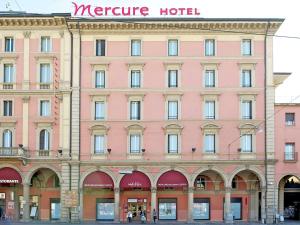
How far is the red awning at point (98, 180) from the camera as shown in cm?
6650

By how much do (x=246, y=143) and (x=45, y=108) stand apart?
20.2 meters

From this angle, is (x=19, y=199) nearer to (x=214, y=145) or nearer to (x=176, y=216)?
(x=176, y=216)

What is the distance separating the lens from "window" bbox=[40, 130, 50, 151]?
66812mm

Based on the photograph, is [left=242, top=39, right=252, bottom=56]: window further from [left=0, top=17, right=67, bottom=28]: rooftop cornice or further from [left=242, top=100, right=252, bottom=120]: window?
[left=0, top=17, right=67, bottom=28]: rooftop cornice

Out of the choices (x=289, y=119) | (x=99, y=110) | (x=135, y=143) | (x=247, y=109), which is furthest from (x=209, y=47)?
(x=99, y=110)

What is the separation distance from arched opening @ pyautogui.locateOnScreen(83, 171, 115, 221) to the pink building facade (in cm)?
10

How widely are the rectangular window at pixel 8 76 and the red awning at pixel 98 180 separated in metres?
12.0

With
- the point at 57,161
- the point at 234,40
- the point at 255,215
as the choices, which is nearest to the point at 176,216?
the point at 255,215

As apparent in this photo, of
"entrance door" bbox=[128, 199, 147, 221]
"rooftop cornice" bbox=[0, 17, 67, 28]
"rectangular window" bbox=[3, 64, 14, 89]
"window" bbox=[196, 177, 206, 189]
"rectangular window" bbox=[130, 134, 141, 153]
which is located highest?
"rooftop cornice" bbox=[0, 17, 67, 28]

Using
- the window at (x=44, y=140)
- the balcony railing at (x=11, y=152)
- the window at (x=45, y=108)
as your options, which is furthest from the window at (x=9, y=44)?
the balcony railing at (x=11, y=152)

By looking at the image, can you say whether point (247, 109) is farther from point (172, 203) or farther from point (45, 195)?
point (45, 195)

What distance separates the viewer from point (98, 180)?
219ft

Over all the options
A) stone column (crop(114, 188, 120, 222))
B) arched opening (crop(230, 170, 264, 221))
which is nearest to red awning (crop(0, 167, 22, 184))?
stone column (crop(114, 188, 120, 222))

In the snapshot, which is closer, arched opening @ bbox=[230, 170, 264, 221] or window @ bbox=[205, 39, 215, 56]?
window @ bbox=[205, 39, 215, 56]
